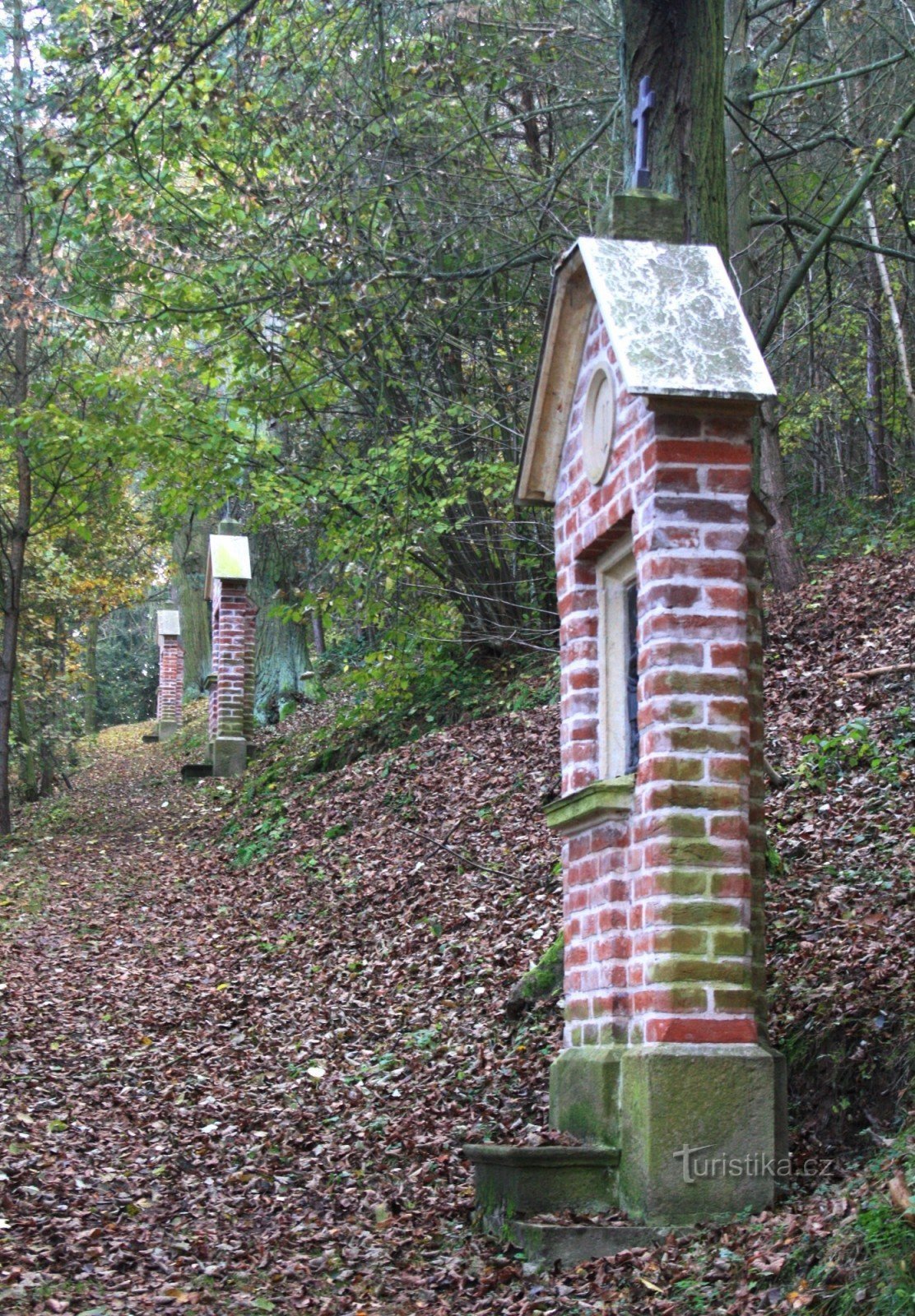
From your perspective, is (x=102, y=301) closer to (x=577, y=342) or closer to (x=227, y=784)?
(x=227, y=784)

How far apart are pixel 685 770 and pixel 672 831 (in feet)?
0.70

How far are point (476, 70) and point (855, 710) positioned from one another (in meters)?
5.09

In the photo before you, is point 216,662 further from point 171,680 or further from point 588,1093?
point 588,1093

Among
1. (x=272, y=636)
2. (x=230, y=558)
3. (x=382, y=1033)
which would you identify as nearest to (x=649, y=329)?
(x=382, y=1033)

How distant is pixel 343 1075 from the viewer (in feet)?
25.1

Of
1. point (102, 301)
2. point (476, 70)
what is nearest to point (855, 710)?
point (476, 70)

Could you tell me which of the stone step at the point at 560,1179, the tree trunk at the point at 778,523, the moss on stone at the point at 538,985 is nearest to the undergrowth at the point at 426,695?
the tree trunk at the point at 778,523

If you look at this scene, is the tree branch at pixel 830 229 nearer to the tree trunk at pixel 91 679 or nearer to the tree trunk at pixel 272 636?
the tree trunk at pixel 272 636

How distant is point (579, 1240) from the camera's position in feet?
14.8

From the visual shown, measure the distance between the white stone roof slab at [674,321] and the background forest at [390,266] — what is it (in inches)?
42.3

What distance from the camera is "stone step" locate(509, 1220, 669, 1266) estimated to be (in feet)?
14.6

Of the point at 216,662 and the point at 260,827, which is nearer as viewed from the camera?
the point at 260,827

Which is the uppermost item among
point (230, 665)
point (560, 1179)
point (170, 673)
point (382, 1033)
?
point (170, 673)

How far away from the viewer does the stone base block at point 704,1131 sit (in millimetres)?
4461
